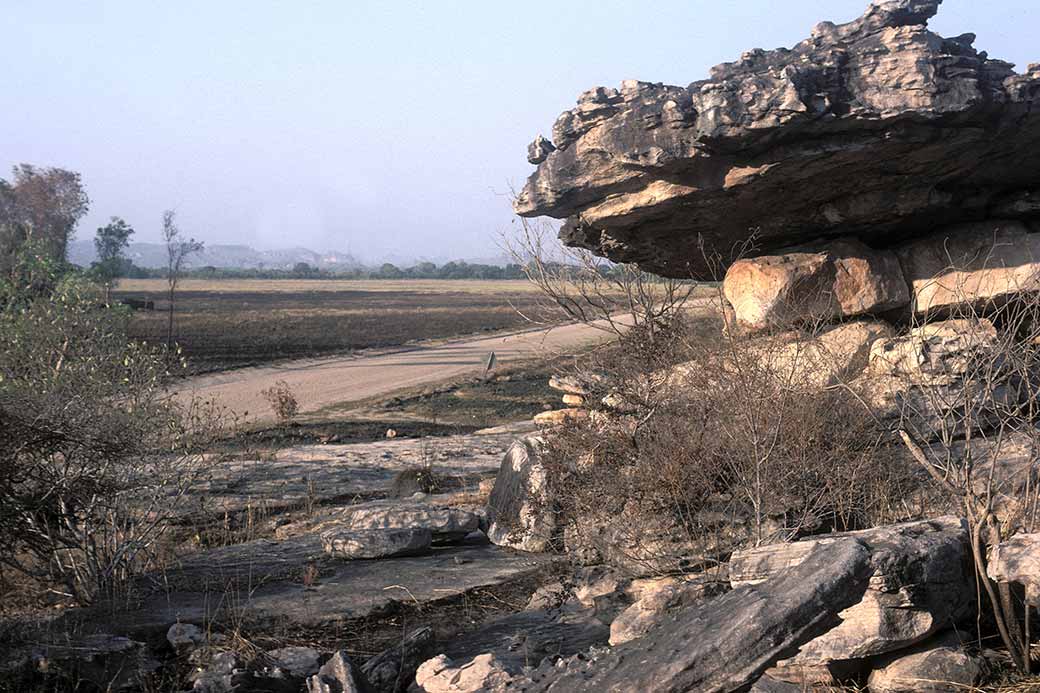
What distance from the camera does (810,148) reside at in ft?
34.0

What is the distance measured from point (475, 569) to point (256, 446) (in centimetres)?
952

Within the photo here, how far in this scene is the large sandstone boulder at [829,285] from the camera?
1225 centimetres

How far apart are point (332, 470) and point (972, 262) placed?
10404 millimetres

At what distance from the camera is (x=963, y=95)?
31.6 feet

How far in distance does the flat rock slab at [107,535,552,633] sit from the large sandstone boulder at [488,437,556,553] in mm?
200

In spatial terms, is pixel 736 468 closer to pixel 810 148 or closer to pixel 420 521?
pixel 810 148

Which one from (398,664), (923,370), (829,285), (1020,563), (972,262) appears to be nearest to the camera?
(1020,563)

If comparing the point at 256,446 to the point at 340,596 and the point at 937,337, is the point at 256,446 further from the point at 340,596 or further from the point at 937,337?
the point at 937,337

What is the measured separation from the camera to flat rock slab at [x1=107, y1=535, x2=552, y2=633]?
29.2ft

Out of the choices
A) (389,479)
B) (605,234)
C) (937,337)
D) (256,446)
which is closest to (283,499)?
(389,479)

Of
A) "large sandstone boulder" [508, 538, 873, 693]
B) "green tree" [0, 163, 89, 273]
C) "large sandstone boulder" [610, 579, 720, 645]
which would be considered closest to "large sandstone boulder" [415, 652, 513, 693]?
"large sandstone boulder" [508, 538, 873, 693]

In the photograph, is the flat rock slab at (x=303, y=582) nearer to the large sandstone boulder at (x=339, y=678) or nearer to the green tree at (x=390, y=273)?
the large sandstone boulder at (x=339, y=678)

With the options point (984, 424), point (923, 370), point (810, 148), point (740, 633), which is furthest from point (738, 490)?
point (810, 148)

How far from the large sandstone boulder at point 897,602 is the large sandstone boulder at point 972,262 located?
218 inches
